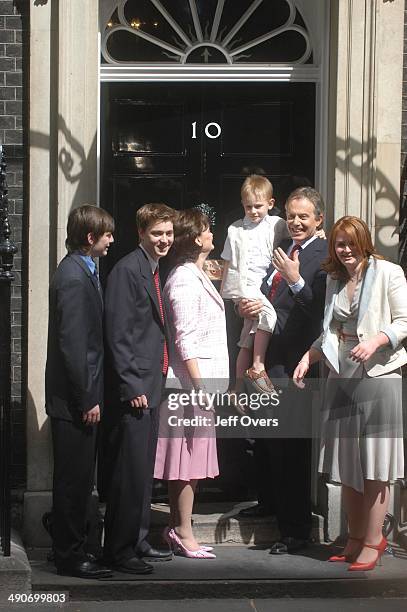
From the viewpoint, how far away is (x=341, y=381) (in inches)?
273

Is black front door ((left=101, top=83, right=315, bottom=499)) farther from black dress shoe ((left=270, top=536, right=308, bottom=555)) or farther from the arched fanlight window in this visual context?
black dress shoe ((left=270, top=536, right=308, bottom=555))

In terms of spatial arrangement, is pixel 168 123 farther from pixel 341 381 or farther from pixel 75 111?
pixel 341 381

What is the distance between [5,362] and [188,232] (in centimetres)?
131

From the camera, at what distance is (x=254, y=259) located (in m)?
7.29

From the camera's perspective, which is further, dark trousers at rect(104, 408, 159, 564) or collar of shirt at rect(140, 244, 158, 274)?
collar of shirt at rect(140, 244, 158, 274)

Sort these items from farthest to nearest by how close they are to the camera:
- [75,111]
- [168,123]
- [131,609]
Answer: [168,123] → [75,111] → [131,609]

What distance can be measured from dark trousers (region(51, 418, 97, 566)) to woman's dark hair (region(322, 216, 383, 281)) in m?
1.60

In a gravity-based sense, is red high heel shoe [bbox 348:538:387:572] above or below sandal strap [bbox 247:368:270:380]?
below

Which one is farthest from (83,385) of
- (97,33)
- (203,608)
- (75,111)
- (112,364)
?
(97,33)

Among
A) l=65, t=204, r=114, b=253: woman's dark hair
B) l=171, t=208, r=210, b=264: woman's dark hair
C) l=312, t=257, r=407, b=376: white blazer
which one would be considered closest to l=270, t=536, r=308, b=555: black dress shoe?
l=312, t=257, r=407, b=376: white blazer

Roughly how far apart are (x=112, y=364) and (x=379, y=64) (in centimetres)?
255

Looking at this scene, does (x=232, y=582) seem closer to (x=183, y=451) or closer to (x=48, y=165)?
(x=183, y=451)

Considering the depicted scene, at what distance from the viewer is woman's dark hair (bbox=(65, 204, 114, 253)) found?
264 inches

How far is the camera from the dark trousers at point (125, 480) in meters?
6.78
